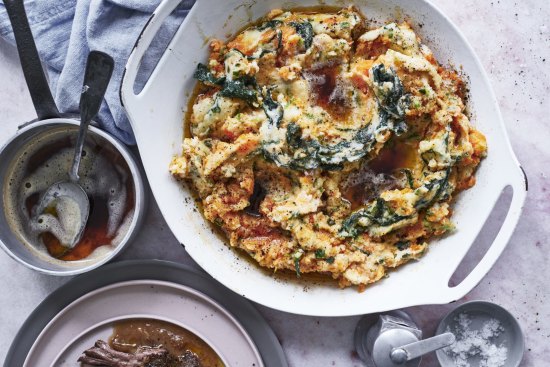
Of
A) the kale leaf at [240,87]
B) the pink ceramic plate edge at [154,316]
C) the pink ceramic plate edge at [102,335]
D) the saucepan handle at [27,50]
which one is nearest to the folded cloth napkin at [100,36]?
the saucepan handle at [27,50]

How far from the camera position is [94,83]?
8.04 ft

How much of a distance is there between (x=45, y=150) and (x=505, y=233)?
6.66 ft

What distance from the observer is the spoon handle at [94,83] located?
242cm

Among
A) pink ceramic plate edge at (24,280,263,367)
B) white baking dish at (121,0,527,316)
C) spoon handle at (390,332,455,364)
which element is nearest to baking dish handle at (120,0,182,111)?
white baking dish at (121,0,527,316)

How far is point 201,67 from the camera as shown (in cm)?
263

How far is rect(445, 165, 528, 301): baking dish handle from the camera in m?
2.45

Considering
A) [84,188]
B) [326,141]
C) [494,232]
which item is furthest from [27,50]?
[494,232]

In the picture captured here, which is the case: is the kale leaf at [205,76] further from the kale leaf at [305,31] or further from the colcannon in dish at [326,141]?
the kale leaf at [305,31]

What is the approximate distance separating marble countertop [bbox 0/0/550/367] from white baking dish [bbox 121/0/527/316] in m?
0.28

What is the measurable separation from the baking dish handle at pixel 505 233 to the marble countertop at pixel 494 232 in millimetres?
379

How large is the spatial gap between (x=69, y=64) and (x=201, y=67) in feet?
2.00

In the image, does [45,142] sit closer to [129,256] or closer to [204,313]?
[129,256]

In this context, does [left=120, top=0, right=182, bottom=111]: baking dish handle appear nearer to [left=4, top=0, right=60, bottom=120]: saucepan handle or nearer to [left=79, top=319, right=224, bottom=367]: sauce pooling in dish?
[left=4, top=0, right=60, bottom=120]: saucepan handle

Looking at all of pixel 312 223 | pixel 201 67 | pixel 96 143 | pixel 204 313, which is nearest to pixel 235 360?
pixel 204 313
